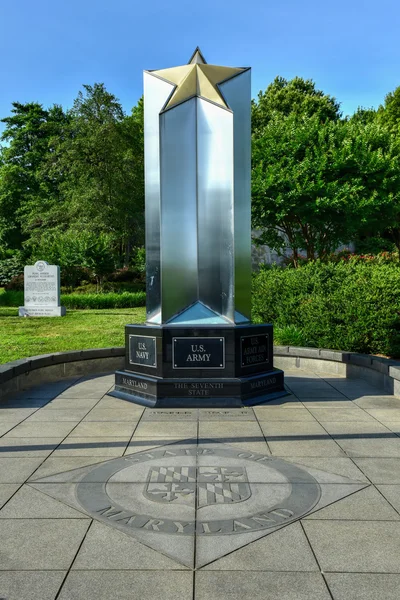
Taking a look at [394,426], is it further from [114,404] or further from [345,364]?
[114,404]

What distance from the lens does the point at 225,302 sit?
7820mm

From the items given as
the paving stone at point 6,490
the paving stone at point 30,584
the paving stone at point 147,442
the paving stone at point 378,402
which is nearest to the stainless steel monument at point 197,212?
the paving stone at point 378,402

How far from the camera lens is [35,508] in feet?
12.6

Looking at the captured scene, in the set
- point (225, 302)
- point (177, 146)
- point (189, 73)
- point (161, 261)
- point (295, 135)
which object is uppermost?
point (295, 135)

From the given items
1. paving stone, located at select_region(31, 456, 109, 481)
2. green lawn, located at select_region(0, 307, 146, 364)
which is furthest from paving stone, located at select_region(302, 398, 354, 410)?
green lawn, located at select_region(0, 307, 146, 364)

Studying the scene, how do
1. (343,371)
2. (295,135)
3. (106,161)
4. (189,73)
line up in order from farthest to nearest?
(106,161), (295,135), (343,371), (189,73)

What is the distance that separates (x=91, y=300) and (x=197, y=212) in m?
18.2

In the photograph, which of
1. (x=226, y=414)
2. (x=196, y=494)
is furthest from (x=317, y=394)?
(x=196, y=494)

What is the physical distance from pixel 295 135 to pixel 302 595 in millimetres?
20407

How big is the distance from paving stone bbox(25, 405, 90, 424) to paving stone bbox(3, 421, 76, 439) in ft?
0.48

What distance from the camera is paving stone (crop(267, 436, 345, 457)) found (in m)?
5.11

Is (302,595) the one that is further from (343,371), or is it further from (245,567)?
(343,371)

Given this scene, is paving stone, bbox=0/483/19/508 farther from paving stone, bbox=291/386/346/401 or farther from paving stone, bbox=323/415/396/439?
paving stone, bbox=291/386/346/401

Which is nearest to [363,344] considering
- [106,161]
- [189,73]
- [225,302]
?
[225,302]
